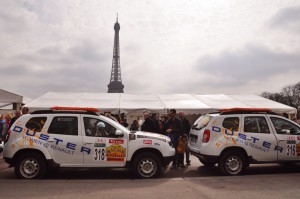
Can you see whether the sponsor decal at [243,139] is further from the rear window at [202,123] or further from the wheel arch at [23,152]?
the wheel arch at [23,152]

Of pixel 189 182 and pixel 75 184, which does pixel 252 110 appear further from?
pixel 75 184

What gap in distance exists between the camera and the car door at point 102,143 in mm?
6789

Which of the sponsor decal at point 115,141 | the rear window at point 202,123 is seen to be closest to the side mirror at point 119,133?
the sponsor decal at point 115,141

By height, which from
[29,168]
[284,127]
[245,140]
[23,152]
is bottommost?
[29,168]

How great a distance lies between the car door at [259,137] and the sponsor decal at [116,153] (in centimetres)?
317

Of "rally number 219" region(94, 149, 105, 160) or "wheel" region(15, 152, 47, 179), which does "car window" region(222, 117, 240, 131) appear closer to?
"rally number 219" region(94, 149, 105, 160)

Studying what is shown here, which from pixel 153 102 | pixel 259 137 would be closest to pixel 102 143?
pixel 259 137

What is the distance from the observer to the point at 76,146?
6766 mm

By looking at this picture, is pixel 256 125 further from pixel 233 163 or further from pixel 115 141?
pixel 115 141

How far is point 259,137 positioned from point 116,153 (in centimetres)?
368

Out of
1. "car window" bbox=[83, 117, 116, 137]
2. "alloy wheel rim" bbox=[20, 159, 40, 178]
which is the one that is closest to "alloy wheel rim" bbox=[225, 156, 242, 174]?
"car window" bbox=[83, 117, 116, 137]

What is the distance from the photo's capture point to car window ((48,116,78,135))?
6.89m

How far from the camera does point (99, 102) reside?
15.7 m

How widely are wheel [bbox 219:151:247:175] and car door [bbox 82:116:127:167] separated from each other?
2560 millimetres
